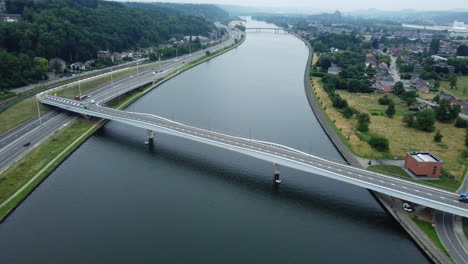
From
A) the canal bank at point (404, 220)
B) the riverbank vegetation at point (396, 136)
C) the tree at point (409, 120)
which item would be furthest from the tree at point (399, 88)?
the canal bank at point (404, 220)

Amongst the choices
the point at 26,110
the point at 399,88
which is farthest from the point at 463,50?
the point at 26,110

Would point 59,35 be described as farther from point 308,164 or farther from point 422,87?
point 422,87

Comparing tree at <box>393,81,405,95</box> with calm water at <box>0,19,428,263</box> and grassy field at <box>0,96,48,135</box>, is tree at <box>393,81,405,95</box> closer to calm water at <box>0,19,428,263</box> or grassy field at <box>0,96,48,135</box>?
calm water at <box>0,19,428,263</box>

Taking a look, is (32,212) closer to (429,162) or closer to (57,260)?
(57,260)

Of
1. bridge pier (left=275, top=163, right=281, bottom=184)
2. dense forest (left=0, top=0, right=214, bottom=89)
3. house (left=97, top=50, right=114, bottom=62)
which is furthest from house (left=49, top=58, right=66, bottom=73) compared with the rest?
bridge pier (left=275, top=163, right=281, bottom=184)

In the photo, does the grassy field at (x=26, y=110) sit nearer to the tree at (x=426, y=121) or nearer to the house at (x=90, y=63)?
the house at (x=90, y=63)

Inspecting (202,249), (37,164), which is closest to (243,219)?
(202,249)
